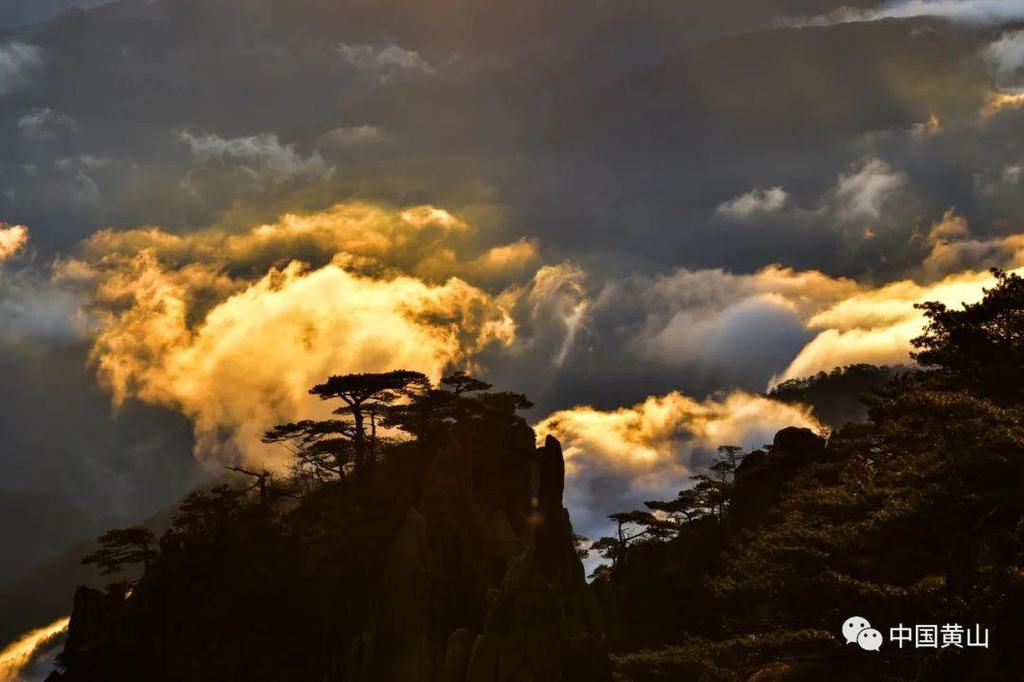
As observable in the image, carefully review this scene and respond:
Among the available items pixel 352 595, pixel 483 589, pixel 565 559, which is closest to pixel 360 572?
pixel 352 595

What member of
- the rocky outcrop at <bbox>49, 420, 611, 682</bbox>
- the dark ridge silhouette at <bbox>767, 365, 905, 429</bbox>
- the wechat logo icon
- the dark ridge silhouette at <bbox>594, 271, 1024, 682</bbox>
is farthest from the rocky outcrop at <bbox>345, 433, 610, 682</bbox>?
the dark ridge silhouette at <bbox>767, 365, 905, 429</bbox>

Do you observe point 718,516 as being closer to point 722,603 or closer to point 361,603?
point 722,603

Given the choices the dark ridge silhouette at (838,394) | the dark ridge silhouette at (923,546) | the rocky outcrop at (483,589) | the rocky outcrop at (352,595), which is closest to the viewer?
the dark ridge silhouette at (923,546)

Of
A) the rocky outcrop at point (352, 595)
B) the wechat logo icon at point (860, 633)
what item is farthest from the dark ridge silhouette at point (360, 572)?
the wechat logo icon at point (860, 633)

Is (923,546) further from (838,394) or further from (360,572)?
(838,394)

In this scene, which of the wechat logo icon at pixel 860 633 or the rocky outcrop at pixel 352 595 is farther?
the rocky outcrop at pixel 352 595

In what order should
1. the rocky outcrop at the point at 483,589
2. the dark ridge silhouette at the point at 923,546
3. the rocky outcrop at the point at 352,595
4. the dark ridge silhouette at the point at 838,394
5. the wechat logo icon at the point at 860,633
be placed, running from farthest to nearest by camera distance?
the dark ridge silhouette at the point at 838,394 < the rocky outcrop at the point at 352,595 < the rocky outcrop at the point at 483,589 < the wechat logo icon at the point at 860,633 < the dark ridge silhouette at the point at 923,546

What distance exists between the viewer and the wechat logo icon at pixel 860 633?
82.1 feet

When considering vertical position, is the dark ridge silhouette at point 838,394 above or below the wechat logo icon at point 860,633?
above

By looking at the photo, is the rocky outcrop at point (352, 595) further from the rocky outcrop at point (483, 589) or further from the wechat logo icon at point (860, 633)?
the wechat logo icon at point (860, 633)

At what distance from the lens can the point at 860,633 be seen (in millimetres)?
25359

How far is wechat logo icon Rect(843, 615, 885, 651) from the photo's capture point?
82.1 feet

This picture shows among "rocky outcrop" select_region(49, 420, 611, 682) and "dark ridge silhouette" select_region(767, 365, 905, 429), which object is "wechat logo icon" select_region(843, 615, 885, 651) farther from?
"dark ridge silhouette" select_region(767, 365, 905, 429)

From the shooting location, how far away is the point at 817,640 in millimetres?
26547
